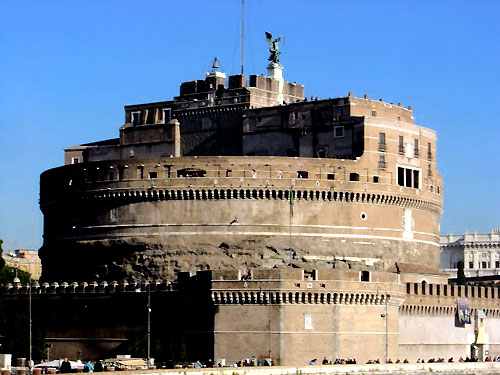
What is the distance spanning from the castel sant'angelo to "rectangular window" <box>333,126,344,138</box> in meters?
0.09

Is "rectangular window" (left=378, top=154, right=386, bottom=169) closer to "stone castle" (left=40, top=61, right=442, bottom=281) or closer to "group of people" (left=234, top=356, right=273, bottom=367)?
"stone castle" (left=40, top=61, right=442, bottom=281)

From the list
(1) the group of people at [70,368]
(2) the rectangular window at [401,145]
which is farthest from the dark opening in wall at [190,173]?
(1) the group of people at [70,368]

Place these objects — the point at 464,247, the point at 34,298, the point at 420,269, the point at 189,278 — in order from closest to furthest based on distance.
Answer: the point at 189,278 < the point at 34,298 < the point at 420,269 < the point at 464,247

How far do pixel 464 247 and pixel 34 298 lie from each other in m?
90.6

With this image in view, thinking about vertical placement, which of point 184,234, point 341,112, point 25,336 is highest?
point 341,112

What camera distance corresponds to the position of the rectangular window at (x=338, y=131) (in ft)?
338

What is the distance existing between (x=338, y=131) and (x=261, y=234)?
33.3 ft

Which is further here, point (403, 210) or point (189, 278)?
point (403, 210)

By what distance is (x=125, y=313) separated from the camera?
92.3m

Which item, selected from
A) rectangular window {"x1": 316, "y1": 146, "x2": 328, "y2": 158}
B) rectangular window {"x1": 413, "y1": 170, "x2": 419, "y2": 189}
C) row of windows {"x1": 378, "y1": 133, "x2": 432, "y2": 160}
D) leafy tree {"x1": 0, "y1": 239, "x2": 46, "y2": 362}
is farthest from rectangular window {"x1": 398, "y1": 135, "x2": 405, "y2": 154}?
leafy tree {"x1": 0, "y1": 239, "x2": 46, "y2": 362}

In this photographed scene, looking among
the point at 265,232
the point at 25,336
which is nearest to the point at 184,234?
the point at 265,232

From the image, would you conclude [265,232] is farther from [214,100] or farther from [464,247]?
[464,247]

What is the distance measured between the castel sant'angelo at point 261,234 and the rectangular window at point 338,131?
92mm

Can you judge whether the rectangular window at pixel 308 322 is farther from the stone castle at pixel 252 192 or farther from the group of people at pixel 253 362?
the stone castle at pixel 252 192
